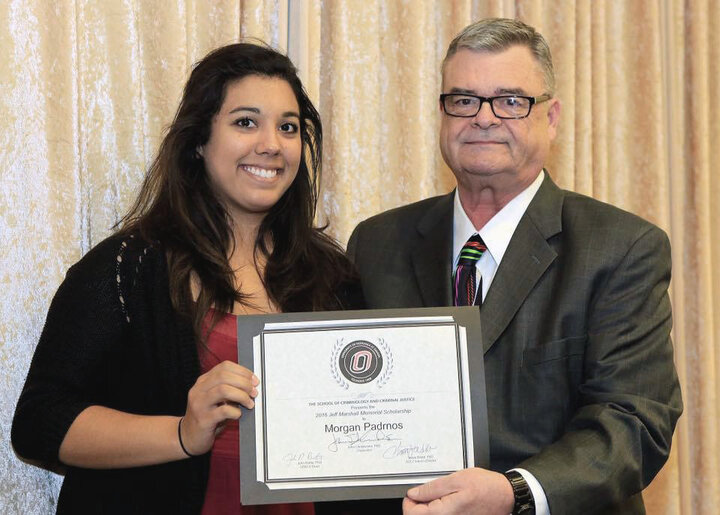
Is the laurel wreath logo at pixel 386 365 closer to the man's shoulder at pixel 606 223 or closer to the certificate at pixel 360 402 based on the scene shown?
the certificate at pixel 360 402

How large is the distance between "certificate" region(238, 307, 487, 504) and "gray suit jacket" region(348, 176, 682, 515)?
25 centimetres

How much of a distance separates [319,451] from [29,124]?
51.6 inches

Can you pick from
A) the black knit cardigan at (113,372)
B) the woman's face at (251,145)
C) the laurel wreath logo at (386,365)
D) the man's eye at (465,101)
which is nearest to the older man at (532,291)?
the man's eye at (465,101)

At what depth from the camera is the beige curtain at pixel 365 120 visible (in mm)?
2621

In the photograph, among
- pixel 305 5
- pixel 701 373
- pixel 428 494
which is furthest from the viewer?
pixel 701 373

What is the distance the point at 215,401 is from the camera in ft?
6.60

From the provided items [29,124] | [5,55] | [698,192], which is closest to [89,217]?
[29,124]

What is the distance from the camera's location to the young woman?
2.18m

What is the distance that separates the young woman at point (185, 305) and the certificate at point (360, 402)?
0.09 metres

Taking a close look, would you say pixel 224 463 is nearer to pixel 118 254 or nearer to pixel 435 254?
pixel 118 254

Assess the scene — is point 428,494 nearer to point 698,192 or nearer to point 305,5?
point 305,5

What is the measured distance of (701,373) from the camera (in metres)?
3.83
